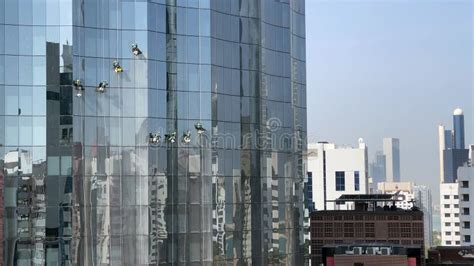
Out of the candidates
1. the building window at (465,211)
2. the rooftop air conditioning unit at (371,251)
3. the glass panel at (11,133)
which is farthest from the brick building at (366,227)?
the glass panel at (11,133)

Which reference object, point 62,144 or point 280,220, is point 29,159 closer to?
point 62,144

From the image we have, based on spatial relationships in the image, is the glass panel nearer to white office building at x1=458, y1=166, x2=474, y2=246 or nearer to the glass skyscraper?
the glass skyscraper

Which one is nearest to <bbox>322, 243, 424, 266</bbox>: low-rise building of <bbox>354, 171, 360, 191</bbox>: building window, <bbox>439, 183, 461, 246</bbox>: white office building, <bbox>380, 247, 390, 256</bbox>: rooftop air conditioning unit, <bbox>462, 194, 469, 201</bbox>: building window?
<bbox>380, 247, 390, 256</bbox>: rooftop air conditioning unit

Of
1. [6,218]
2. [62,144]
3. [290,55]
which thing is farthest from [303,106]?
[6,218]

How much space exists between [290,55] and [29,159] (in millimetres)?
13570

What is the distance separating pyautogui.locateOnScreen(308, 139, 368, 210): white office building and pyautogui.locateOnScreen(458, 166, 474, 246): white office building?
4821cm

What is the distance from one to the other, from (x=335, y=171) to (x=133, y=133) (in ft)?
359

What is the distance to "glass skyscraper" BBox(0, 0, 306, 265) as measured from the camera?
2845 cm

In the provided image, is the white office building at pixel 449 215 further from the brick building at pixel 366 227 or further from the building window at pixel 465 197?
the brick building at pixel 366 227

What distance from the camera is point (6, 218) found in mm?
28297

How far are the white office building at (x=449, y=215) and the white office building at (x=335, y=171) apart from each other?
15.1 metres

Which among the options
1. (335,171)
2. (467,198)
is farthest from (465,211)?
(335,171)

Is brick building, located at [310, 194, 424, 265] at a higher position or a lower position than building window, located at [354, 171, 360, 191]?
lower

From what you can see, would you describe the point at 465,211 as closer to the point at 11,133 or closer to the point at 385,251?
the point at 385,251
